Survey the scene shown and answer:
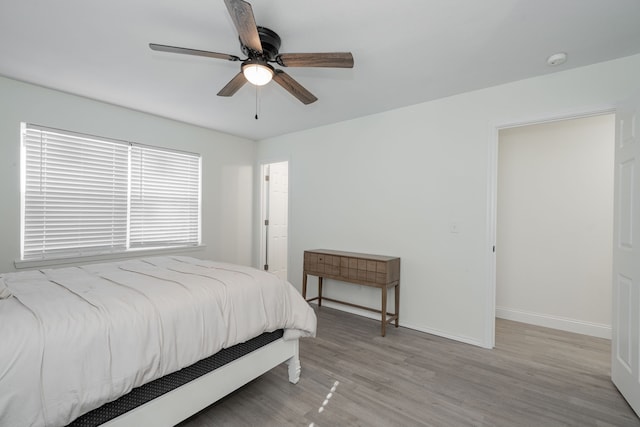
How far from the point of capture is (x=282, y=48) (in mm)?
2227

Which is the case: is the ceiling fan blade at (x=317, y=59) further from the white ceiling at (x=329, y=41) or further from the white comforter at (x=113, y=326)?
the white comforter at (x=113, y=326)

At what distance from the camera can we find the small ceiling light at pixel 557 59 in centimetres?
226

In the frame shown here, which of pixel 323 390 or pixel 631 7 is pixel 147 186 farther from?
pixel 631 7

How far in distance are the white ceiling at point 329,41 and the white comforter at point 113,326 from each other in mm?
1687

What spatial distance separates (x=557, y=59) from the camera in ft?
7.57

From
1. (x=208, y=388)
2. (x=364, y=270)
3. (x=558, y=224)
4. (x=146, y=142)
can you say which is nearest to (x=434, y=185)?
(x=364, y=270)

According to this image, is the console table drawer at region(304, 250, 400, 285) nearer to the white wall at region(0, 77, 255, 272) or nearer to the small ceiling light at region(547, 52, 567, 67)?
the white wall at region(0, 77, 255, 272)

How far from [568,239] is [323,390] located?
3.17 metres

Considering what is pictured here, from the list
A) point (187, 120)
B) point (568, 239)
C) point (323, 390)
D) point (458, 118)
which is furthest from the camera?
point (187, 120)

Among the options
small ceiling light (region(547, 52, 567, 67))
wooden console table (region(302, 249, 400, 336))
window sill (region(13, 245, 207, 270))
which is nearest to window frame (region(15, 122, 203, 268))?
window sill (region(13, 245, 207, 270))

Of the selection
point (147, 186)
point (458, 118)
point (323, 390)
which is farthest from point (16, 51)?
point (458, 118)

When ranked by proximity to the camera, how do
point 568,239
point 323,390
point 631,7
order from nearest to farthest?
point 631,7 < point 323,390 < point 568,239

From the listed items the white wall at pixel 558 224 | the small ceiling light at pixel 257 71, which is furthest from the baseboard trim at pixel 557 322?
the small ceiling light at pixel 257 71

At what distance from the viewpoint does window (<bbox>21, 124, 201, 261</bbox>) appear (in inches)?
117
